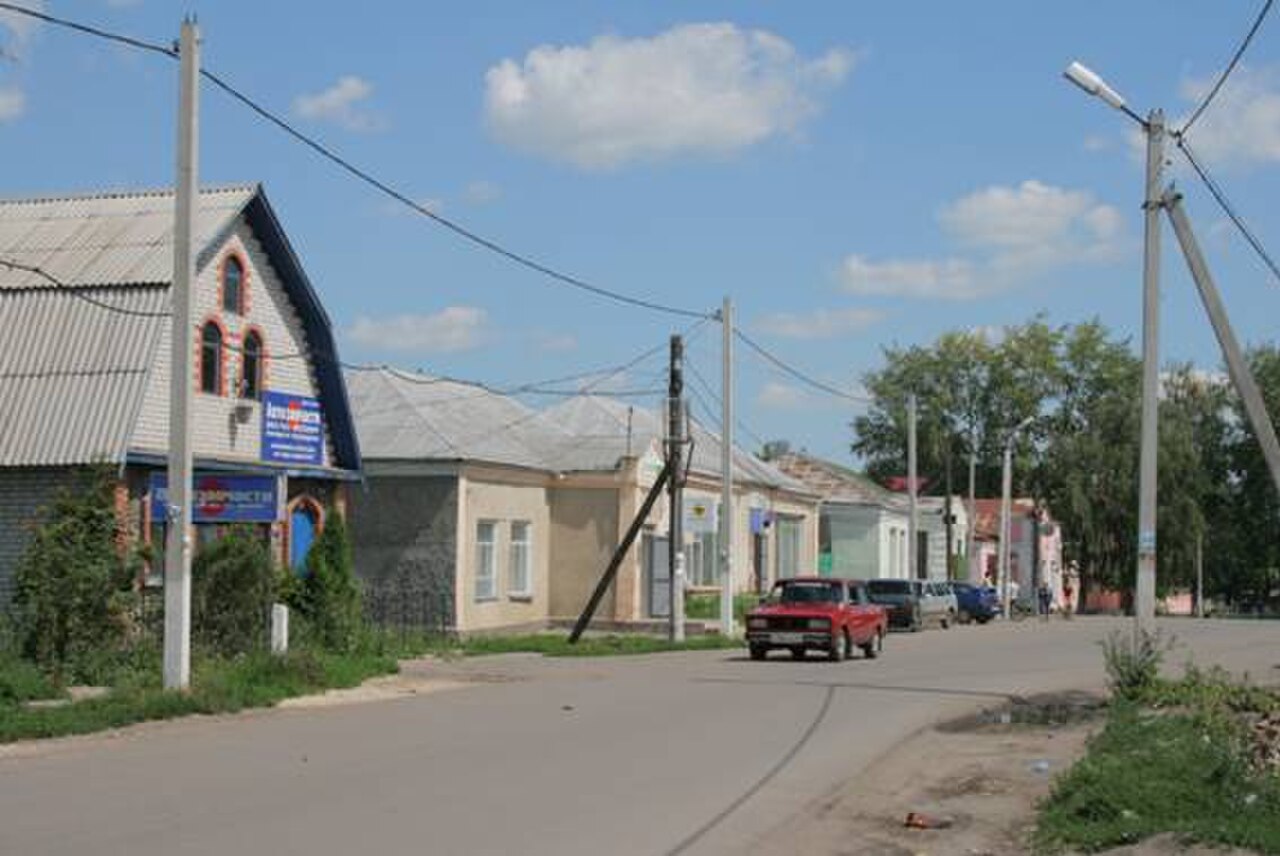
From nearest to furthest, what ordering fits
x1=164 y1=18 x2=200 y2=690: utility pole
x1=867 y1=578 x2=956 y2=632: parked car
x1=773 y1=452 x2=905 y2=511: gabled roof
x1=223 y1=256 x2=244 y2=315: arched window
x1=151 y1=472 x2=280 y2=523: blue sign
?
x1=164 y1=18 x2=200 y2=690: utility pole < x1=151 y1=472 x2=280 y2=523: blue sign < x1=223 y1=256 x2=244 y2=315: arched window < x1=867 y1=578 x2=956 y2=632: parked car < x1=773 y1=452 x2=905 y2=511: gabled roof

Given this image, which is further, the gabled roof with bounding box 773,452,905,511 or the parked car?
the gabled roof with bounding box 773,452,905,511

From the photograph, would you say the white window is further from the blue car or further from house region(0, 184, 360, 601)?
the blue car

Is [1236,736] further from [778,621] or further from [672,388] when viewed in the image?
[672,388]

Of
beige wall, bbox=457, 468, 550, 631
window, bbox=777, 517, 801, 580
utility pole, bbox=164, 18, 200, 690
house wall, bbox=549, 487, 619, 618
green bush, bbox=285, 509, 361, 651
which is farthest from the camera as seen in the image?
window, bbox=777, 517, 801, 580

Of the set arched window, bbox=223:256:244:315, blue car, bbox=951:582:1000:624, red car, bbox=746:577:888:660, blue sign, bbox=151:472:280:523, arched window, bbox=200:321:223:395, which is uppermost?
arched window, bbox=223:256:244:315

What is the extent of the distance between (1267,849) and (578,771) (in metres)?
6.37

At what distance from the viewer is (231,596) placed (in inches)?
919

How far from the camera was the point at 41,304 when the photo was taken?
Result: 2616 centimetres

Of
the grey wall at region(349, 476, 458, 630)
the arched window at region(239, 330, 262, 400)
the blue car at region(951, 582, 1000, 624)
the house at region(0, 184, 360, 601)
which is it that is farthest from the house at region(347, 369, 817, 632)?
the blue car at region(951, 582, 1000, 624)

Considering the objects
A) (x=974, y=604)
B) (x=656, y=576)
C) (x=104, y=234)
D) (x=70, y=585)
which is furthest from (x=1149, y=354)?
(x=974, y=604)

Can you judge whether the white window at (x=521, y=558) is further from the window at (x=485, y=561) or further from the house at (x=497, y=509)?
the window at (x=485, y=561)

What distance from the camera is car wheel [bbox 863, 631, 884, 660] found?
1292 inches

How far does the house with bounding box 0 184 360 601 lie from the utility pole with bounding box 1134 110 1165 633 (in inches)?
498

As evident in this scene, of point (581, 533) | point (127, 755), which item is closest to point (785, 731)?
point (127, 755)
